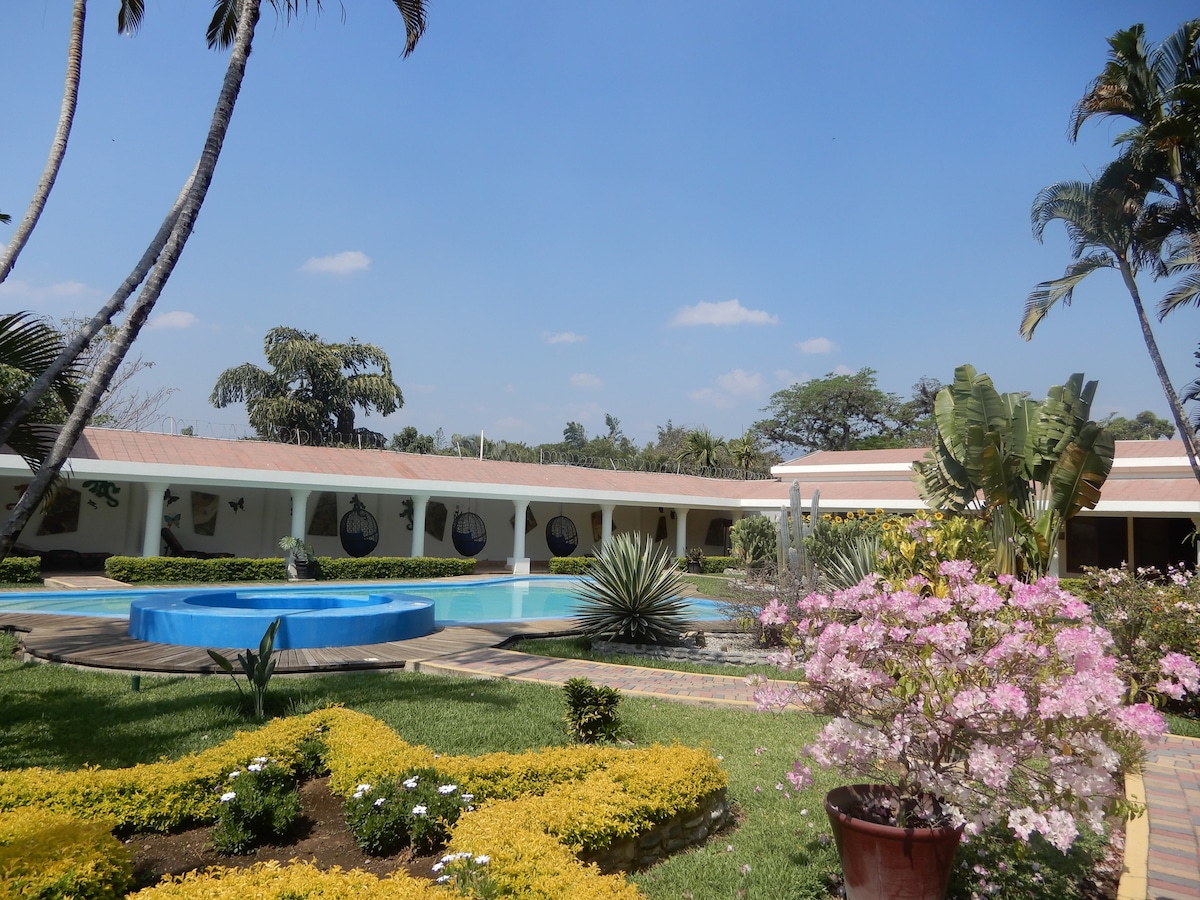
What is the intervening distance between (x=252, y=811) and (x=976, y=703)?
3.78 m

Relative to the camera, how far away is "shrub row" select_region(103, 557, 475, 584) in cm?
1769

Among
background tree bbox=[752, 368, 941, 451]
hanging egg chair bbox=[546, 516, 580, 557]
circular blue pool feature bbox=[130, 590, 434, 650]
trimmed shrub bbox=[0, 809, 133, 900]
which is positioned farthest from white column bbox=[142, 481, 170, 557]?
background tree bbox=[752, 368, 941, 451]

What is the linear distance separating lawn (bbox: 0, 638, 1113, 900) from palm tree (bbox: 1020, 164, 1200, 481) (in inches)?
491

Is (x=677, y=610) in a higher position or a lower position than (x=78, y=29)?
lower

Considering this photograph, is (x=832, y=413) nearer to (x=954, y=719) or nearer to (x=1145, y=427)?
(x=1145, y=427)

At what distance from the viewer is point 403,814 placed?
4.28m

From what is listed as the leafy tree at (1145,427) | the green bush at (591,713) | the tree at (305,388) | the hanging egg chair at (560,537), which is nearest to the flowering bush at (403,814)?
the green bush at (591,713)

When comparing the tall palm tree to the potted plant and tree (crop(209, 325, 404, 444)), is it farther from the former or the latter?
tree (crop(209, 325, 404, 444))

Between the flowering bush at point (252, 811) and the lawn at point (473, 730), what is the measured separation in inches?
55.2

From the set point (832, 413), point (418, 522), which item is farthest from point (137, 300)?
point (832, 413)

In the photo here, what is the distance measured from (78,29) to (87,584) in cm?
1385

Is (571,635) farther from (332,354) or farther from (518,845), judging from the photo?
(332,354)

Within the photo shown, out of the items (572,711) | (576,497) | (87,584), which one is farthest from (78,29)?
(576,497)

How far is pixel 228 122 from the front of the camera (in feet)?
19.8
